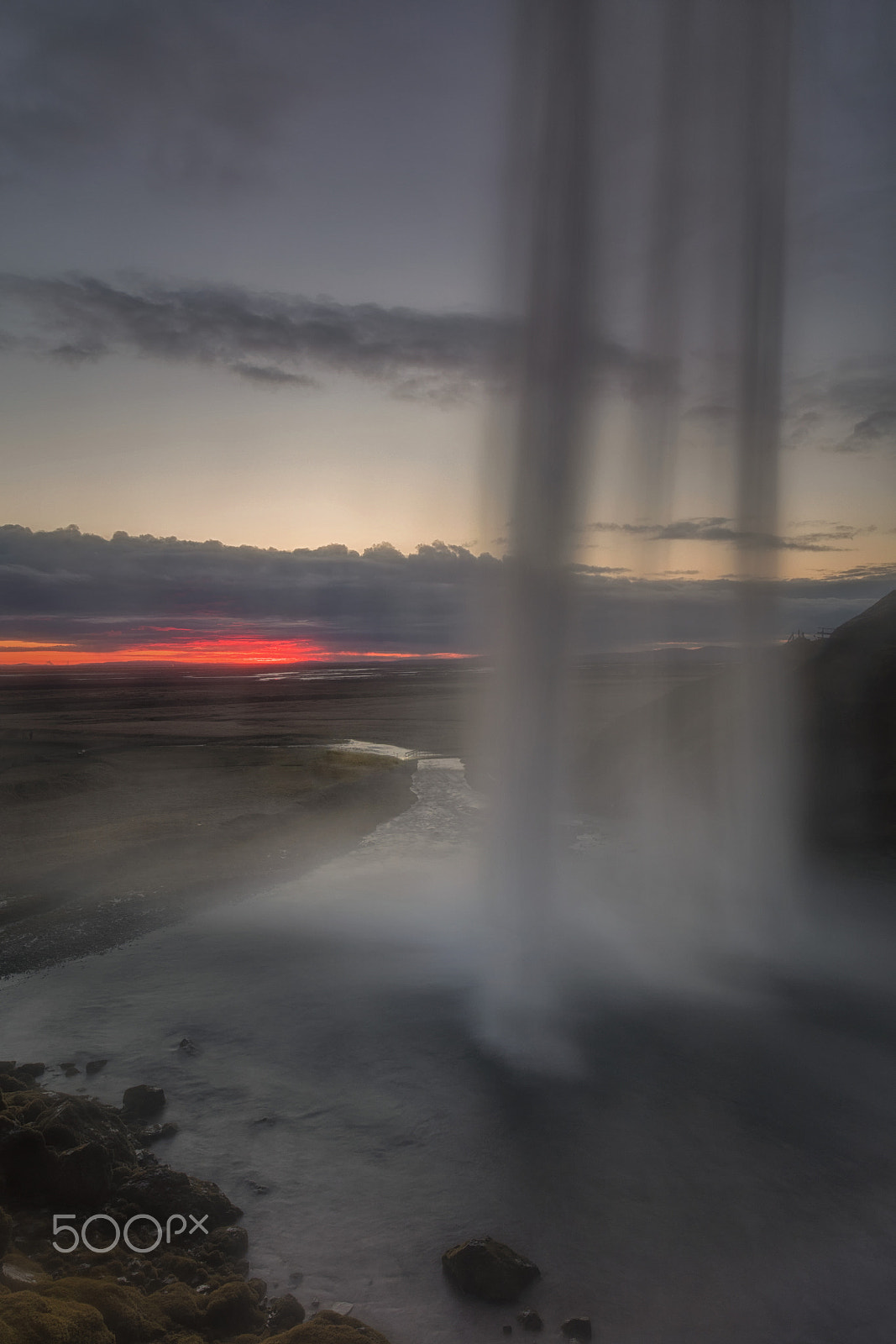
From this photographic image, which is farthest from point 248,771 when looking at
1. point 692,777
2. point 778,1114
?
point 778,1114

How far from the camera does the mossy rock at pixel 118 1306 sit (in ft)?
17.6

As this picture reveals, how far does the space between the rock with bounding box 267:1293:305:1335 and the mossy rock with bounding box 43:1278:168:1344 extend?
1.02 meters

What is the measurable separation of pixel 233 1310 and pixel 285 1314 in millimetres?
538

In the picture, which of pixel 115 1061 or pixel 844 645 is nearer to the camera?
pixel 115 1061

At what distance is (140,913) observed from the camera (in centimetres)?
1697

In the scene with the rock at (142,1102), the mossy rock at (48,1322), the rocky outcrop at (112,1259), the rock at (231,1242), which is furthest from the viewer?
the rock at (142,1102)

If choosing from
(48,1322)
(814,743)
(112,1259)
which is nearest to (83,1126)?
(112,1259)

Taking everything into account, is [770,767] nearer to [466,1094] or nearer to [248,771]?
[466,1094]

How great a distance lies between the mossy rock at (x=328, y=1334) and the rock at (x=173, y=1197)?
5.96ft

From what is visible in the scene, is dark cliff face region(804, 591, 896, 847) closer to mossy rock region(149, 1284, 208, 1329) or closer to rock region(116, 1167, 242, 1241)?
rock region(116, 1167, 242, 1241)

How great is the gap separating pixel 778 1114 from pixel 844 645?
22681mm

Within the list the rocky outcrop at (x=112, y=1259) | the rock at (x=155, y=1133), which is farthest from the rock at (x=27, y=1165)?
the rock at (x=155, y=1133)

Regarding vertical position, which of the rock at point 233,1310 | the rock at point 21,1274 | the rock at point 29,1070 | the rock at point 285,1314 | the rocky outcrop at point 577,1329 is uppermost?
the rock at point 21,1274

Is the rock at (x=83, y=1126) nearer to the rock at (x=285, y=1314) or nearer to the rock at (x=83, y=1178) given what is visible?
the rock at (x=83, y=1178)
